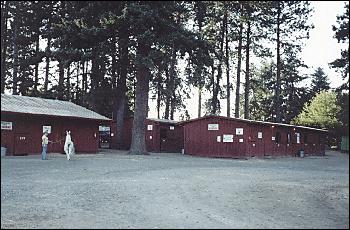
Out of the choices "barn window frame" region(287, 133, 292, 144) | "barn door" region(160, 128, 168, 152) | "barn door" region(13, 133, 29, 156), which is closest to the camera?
"barn door" region(13, 133, 29, 156)

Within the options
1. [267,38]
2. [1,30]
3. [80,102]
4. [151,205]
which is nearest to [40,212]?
[151,205]

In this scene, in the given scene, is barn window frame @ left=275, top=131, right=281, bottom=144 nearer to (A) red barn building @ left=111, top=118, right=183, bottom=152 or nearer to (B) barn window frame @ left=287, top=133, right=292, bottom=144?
(B) barn window frame @ left=287, top=133, right=292, bottom=144

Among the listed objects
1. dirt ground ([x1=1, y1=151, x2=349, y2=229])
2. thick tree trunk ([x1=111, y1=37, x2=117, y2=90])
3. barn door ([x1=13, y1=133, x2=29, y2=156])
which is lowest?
dirt ground ([x1=1, y1=151, x2=349, y2=229])

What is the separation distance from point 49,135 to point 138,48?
935 centimetres

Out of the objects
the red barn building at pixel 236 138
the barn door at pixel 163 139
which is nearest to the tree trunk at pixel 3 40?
the barn door at pixel 163 139

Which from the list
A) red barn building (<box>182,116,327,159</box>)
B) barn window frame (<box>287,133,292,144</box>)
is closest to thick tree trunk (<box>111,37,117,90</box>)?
red barn building (<box>182,116,327,159</box>)

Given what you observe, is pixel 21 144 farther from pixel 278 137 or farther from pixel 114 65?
pixel 278 137

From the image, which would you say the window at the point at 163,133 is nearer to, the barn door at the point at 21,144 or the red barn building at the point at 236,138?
the red barn building at the point at 236,138

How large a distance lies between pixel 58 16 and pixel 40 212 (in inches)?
1085

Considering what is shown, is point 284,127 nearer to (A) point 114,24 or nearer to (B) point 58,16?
(A) point 114,24

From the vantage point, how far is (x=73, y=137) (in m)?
30.6

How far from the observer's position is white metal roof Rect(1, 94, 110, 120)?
26.2 meters

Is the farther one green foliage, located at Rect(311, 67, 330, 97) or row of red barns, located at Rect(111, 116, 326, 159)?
green foliage, located at Rect(311, 67, 330, 97)

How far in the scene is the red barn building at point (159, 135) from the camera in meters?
39.1
